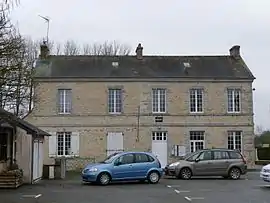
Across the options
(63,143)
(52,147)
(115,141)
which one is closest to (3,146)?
(52,147)

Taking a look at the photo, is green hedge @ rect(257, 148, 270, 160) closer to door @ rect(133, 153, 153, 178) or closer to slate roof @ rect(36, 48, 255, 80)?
slate roof @ rect(36, 48, 255, 80)

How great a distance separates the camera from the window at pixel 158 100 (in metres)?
40.2

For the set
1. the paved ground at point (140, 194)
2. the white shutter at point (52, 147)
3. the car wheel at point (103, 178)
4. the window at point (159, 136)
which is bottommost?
the paved ground at point (140, 194)

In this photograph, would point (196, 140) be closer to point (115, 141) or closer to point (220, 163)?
point (115, 141)

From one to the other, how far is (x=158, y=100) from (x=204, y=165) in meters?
11.8

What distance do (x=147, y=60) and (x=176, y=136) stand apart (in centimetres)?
668

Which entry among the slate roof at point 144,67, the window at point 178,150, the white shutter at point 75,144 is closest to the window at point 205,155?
the window at point 178,150

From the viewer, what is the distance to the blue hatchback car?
81.6 ft

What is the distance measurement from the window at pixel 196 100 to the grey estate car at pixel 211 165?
11212 mm

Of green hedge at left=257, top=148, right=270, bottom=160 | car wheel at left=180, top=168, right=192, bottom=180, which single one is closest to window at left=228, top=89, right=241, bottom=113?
car wheel at left=180, top=168, right=192, bottom=180

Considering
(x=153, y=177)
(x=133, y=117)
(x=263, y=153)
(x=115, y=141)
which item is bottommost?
(x=153, y=177)

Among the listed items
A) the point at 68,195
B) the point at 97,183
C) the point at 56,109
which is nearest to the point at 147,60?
the point at 56,109

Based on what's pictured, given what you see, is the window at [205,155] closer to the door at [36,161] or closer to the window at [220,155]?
the window at [220,155]

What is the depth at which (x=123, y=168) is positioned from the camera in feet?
82.4
